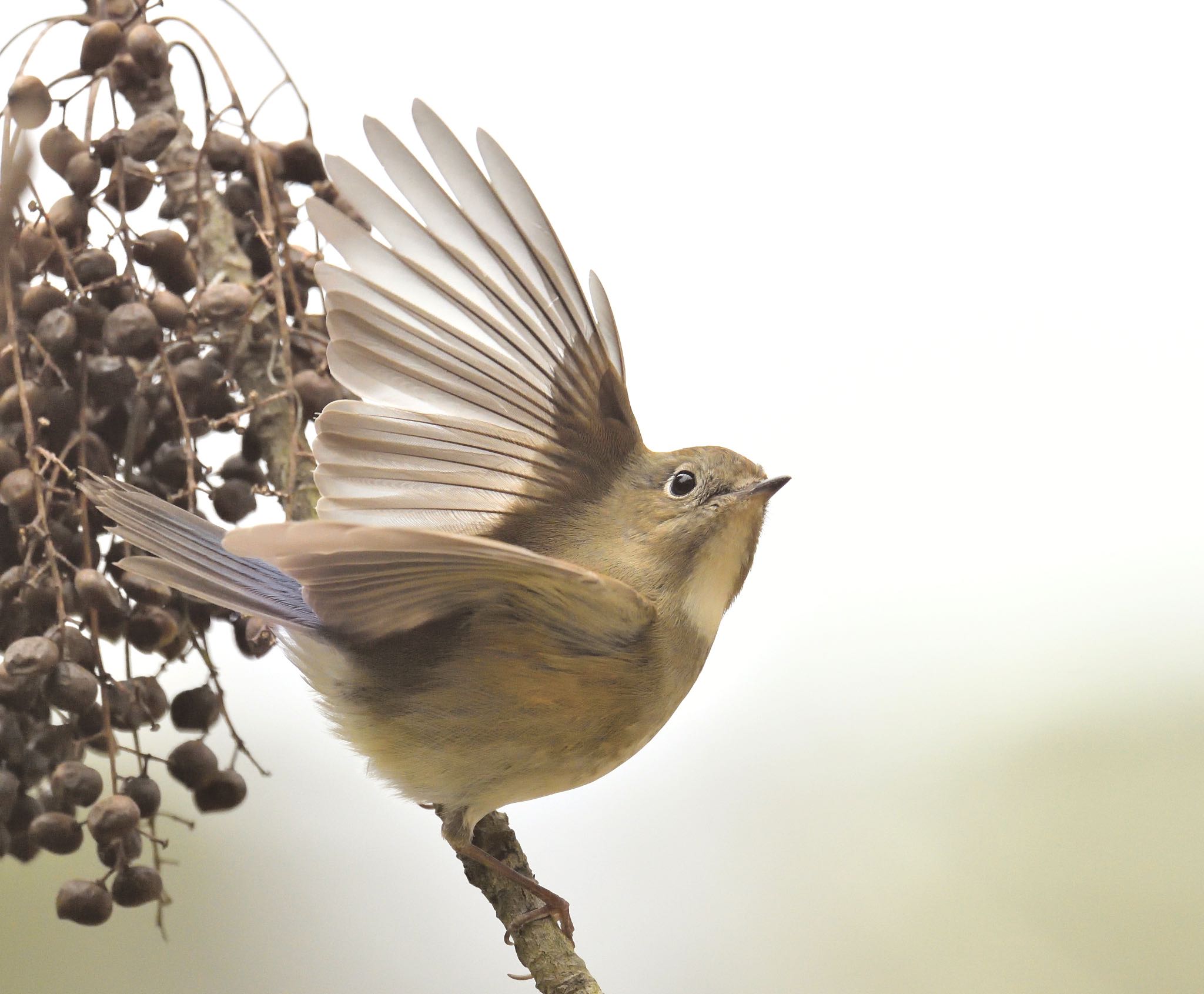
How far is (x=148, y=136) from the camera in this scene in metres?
1.04

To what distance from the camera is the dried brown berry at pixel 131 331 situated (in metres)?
0.94

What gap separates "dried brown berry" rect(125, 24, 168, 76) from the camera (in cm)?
104

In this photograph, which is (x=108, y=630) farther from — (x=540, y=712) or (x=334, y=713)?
(x=540, y=712)

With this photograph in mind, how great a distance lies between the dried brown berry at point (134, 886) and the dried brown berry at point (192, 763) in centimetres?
10

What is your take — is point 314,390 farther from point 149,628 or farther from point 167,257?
point 149,628

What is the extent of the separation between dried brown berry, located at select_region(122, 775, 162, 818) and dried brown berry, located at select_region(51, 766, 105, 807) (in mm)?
29

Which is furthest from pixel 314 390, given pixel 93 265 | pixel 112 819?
pixel 112 819

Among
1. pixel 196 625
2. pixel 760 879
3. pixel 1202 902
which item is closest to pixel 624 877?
pixel 760 879

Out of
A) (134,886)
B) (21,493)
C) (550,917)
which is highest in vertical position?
(21,493)

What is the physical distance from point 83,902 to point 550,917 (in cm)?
37

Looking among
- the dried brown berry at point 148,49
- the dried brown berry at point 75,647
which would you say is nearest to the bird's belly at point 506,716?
the dried brown berry at point 75,647

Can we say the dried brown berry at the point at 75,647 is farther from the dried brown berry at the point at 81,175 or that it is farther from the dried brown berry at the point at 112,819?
the dried brown berry at the point at 81,175

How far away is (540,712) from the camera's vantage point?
989mm

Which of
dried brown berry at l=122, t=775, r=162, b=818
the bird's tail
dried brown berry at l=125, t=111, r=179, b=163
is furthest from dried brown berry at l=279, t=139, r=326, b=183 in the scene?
dried brown berry at l=122, t=775, r=162, b=818
